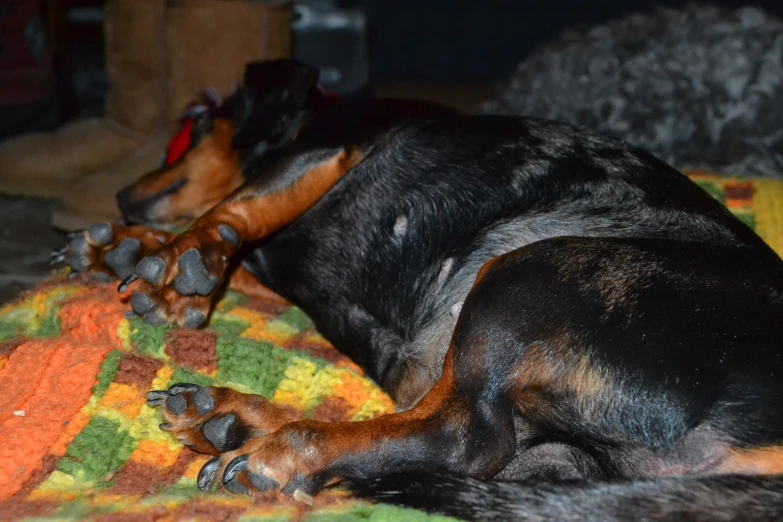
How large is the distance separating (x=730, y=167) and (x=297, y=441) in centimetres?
315

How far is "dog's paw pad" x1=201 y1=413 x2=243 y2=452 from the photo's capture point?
7.11ft

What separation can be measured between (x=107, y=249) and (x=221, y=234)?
22.2 inches

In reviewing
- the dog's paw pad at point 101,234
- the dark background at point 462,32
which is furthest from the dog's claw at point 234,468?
the dark background at point 462,32

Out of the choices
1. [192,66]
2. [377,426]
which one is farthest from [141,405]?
[192,66]

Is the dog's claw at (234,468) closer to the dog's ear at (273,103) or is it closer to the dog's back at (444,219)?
the dog's back at (444,219)

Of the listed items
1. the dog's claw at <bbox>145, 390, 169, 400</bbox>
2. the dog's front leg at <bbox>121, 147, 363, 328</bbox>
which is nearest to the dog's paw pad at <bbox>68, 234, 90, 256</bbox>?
the dog's front leg at <bbox>121, 147, 363, 328</bbox>

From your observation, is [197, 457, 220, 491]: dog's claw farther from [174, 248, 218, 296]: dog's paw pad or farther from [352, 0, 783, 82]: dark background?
[352, 0, 783, 82]: dark background

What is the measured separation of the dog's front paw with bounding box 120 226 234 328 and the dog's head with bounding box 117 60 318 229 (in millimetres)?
712

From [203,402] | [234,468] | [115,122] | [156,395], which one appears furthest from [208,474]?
[115,122]

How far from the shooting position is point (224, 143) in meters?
3.29

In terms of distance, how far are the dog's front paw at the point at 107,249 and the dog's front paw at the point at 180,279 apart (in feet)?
1.34

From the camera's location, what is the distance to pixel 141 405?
2318mm

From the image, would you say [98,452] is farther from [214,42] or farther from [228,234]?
[214,42]

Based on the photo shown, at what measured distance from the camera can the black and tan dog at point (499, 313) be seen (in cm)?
188
